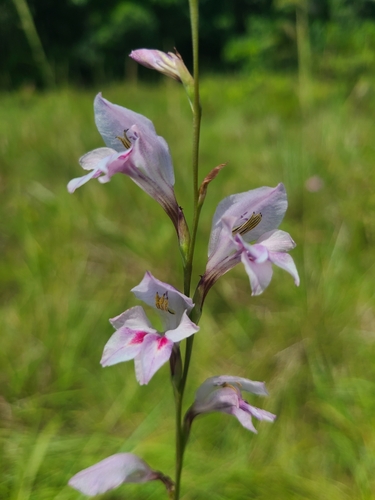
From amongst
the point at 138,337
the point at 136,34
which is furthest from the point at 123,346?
the point at 136,34

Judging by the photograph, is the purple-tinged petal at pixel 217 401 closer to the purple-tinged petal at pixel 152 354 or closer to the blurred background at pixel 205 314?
the purple-tinged petal at pixel 152 354

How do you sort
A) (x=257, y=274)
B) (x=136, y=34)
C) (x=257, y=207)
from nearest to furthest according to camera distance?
(x=257, y=274) → (x=257, y=207) → (x=136, y=34)

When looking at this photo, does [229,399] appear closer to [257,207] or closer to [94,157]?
[257,207]

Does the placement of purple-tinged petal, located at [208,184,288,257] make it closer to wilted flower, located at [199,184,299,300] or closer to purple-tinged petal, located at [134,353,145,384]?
wilted flower, located at [199,184,299,300]

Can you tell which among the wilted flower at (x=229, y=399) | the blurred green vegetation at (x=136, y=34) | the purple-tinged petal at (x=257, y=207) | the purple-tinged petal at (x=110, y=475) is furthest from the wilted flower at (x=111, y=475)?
the blurred green vegetation at (x=136, y=34)

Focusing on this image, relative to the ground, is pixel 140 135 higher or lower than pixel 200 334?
higher

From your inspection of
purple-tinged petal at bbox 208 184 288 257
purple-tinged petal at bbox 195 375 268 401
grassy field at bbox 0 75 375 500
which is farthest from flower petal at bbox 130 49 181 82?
grassy field at bbox 0 75 375 500
